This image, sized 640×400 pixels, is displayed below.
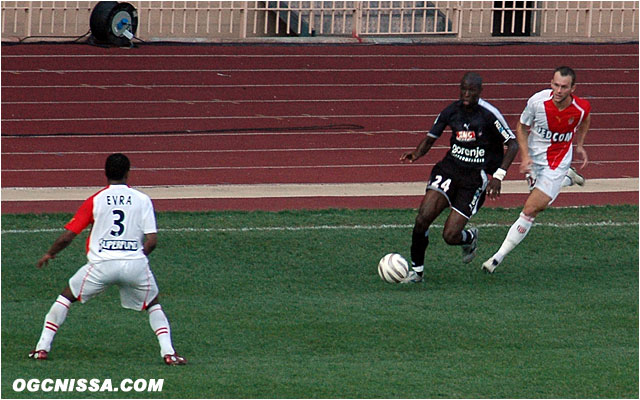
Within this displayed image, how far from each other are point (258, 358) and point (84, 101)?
14084 millimetres

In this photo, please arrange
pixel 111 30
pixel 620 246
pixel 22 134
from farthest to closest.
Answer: pixel 111 30
pixel 22 134
pixel 620 246

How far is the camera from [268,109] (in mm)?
20391

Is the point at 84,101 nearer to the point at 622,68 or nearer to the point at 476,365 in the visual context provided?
the point at 622,68

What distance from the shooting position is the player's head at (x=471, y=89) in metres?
9.12

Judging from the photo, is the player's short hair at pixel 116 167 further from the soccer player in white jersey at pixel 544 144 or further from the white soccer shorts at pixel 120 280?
the soccer player in white jersey at pixel 544 144

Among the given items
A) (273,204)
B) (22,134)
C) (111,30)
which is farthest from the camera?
(111,30)

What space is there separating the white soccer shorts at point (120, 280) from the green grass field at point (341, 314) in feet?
1.36

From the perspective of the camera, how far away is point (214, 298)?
884 cm

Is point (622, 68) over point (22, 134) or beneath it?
over

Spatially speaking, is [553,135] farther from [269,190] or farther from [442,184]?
[269,190]

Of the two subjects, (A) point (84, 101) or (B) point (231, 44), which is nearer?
(A) point (84, 101)

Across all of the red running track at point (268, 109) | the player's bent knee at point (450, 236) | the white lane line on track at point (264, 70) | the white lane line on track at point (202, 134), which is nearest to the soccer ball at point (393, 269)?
the player's bent knee at point (450, 236)

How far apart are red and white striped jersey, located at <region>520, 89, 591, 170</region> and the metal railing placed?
51.5 feet

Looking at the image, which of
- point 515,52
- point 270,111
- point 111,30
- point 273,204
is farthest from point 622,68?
point 273,204
